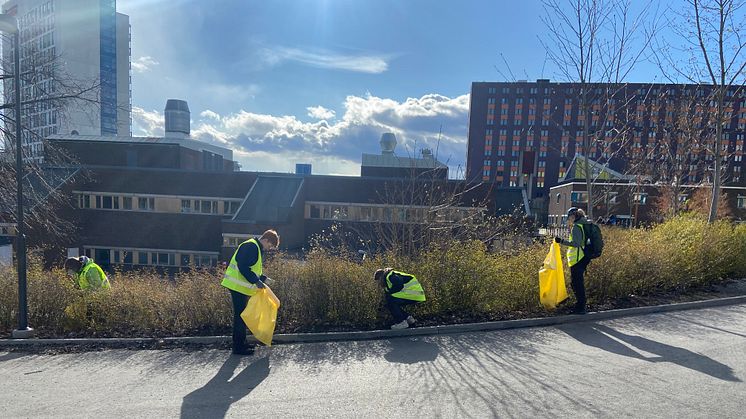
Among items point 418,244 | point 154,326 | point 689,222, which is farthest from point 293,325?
point 689,222

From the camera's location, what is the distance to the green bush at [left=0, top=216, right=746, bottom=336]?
237 inches

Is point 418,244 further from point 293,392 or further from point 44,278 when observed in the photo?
point 44,278

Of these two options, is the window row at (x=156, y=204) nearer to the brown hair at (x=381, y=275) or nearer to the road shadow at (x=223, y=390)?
the brown hair at (x=381, y=275)

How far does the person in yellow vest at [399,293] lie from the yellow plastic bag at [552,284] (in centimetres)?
209

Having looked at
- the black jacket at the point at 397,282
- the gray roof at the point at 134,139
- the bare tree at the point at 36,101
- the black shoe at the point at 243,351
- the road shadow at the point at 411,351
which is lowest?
the black shoe at the point at 243,351

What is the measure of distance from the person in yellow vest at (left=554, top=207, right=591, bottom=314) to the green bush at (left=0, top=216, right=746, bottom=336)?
611 millimetres

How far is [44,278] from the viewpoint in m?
6.71

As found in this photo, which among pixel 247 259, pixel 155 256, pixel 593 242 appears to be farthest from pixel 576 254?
pixel 155 256

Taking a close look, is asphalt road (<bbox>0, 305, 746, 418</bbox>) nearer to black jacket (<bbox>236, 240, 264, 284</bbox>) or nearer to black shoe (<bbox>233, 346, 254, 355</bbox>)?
black shoe (<bbox>233, 346, 254, 355</bbox>)

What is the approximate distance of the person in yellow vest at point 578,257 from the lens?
6.15 meters

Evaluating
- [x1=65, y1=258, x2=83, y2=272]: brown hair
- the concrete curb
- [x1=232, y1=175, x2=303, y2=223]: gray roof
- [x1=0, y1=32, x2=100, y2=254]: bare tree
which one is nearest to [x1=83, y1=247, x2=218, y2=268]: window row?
[x1=232, y1=175, x2=303, y2=223]: gray roof

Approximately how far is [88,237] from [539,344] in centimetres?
3571

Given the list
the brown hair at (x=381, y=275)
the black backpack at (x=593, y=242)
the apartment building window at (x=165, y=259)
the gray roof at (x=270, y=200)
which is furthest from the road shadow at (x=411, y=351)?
the apartment building window at (x=165, y=259)

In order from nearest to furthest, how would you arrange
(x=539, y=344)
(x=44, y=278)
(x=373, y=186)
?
1. (x=539, y=344)
2. (x=44, y=278)
3. (x=373, y=186)
